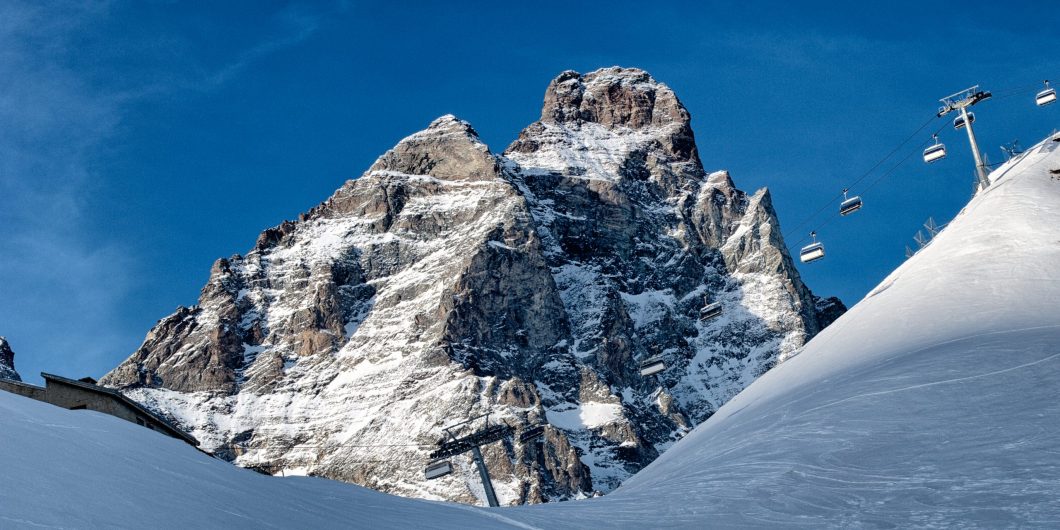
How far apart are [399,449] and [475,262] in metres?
42.9

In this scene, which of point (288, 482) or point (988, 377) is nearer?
point (288, 482)

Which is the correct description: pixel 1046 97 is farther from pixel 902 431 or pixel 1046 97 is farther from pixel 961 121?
pixel 902 431

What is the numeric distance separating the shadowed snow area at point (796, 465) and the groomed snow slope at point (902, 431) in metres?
0.03

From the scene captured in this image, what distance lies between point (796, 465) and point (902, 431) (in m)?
1.20

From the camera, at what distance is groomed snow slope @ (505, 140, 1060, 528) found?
10.4 m

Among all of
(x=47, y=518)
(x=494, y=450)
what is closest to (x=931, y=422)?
(x=47, y=518)

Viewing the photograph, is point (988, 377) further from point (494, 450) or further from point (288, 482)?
point (494, 450)

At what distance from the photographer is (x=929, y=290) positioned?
74.3 feet

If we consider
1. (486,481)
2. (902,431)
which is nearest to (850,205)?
(486,481)

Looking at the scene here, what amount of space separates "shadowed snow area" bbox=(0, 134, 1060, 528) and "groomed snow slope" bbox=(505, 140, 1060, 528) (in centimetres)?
3

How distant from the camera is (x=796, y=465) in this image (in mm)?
12547

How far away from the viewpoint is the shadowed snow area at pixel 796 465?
9.28 metres

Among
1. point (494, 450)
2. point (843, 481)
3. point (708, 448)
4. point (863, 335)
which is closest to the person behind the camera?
point (843, 481)

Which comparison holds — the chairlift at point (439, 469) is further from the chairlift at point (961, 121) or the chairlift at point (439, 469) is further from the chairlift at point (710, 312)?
the chairlift at point (961, 121)
